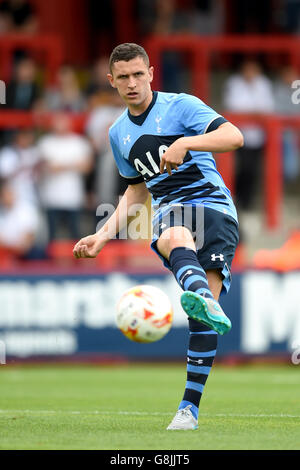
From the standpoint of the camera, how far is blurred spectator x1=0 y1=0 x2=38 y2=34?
18312 millimetres

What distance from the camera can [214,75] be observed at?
63.7 feet

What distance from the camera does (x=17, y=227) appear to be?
15.0 metres

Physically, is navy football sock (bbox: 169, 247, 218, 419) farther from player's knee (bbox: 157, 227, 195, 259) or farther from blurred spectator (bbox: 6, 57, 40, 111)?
blurred spectator (bbox: 6, 57, 40, 111)

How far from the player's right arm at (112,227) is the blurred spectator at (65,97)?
355 inches

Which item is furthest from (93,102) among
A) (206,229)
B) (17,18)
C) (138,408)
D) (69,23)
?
(206,229)

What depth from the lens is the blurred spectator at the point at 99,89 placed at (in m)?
16.2

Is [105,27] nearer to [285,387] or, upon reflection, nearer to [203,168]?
[285,387]

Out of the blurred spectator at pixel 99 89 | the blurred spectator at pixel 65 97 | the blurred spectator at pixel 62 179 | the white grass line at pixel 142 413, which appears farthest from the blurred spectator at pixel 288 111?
the white grass line at pixel 142 413

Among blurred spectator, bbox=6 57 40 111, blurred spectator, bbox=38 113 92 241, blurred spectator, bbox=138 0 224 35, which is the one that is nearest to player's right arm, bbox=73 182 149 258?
blurred spectator, bbox=38 113 92 241

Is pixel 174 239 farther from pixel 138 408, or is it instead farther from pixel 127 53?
pixel 138 408

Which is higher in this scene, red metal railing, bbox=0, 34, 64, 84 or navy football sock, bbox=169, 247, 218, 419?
red metal railing, bbox=0, 34, 64, 84

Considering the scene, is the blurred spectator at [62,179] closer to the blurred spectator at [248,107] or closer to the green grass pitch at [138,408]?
the green grass pitch at [138,408]

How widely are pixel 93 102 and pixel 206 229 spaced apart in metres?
9.79

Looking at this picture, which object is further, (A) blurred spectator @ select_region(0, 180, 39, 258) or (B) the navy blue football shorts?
(A) blurred spectator @ select_region(0, 180, 39, 258)
